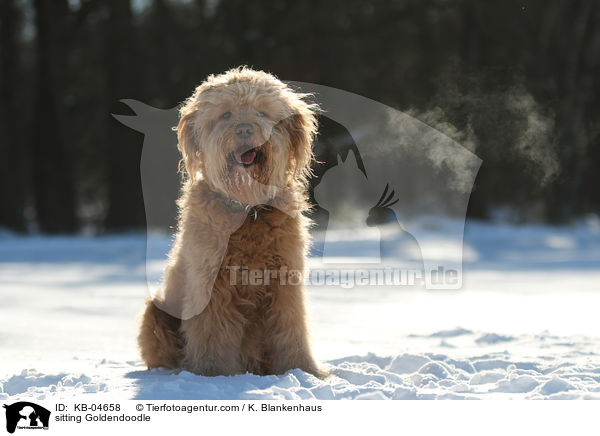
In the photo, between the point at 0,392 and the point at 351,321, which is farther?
the point at 351,321

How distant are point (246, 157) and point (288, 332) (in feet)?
3.37

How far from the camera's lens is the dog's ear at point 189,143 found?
152 inches

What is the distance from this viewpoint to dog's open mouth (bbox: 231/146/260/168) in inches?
145

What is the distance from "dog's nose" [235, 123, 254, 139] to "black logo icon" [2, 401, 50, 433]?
1.67 m

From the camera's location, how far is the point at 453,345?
4.72 m

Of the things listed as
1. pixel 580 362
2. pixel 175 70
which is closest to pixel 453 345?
pixel 580 362

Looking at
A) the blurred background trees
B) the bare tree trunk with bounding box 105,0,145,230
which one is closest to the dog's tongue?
the blurred background trees

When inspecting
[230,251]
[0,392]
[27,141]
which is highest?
[27,141]

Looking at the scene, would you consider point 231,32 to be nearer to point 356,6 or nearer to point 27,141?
point 356,6

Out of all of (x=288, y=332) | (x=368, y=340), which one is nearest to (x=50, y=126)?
(x=368, y=340)

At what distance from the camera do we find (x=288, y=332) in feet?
12.6

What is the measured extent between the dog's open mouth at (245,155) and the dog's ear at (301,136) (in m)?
0.27

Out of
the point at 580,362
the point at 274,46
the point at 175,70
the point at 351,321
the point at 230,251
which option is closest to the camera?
the point at 230,251

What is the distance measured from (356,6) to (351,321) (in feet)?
41.8
